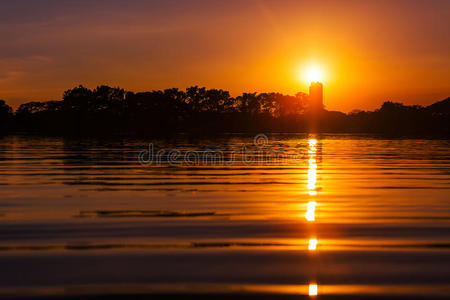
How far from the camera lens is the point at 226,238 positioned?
7.98 meters

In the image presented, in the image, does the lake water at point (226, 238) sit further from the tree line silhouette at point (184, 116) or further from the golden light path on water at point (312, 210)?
the tree line silhouette at point (184, 116)

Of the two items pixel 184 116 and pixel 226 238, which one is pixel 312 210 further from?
pixel 184 116

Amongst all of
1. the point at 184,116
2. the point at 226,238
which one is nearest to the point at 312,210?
the point at 226,238

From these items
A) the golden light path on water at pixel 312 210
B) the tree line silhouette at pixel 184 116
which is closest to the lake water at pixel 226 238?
the golden light path on water at pixel 312 210

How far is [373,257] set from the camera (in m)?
6.79

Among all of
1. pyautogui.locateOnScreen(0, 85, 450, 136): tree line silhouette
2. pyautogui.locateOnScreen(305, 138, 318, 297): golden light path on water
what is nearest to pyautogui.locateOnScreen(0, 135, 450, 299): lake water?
pyautogui.locateOnScreen(305, 138, 318, 297): golden light path on water

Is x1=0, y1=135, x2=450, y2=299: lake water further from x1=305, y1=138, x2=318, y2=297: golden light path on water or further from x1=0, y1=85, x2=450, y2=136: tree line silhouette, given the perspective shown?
x1=0, y1=85, x2=450, y2=136: tree line silhouette

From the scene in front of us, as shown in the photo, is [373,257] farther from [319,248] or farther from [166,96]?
[166,96]

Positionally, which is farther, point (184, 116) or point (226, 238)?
point (184, 116)

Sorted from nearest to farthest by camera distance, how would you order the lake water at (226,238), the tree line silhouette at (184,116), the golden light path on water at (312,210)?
the golden light path on water at (312,210), the lake water at (226,238), the tree line silhouette at (184,116)

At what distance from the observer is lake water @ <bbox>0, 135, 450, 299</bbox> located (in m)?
5.70

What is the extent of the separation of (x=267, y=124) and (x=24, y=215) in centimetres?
16762

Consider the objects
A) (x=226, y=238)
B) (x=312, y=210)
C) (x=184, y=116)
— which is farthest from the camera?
(x=184, y=116)

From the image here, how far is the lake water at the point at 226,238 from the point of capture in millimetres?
5703
